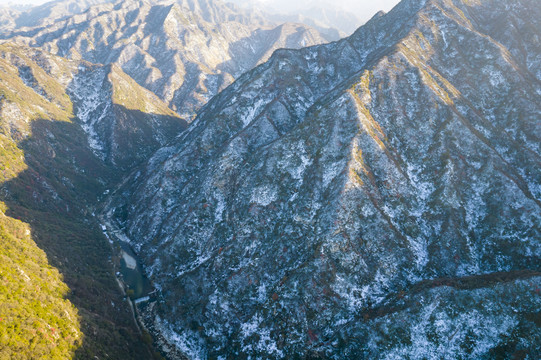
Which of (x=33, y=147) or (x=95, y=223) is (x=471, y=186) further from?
(x=33, y=147)

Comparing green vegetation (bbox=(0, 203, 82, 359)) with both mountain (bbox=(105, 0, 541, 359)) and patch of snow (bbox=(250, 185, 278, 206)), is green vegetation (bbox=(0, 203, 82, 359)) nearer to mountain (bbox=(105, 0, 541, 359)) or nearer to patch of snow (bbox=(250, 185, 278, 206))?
mountain (bbox=(105, 0, 541, 359))

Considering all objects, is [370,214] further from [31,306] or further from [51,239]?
[51,239]

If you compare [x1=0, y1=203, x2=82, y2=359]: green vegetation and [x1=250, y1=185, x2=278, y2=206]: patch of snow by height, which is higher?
[x1=250, y1=185, x2=278, y2=206]: patch of snow

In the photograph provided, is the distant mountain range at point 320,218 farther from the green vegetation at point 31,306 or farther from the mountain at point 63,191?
the mountain at point 63,191

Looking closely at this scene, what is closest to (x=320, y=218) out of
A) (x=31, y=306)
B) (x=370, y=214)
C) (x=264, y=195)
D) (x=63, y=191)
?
(x=370, y=214)

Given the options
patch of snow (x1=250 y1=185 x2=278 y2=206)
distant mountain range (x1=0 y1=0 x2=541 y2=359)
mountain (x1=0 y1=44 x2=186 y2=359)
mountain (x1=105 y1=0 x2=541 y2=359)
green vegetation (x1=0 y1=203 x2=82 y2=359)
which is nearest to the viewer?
green vegetation (x1=0 y1=203 x2=82 y2=359)

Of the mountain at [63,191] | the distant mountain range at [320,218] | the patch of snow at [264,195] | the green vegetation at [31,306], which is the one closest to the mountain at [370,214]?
the distant mountain range at [320,218]

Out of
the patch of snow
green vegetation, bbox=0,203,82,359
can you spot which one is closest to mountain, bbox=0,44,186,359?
green vegetation, bbox=0,203,82,359
